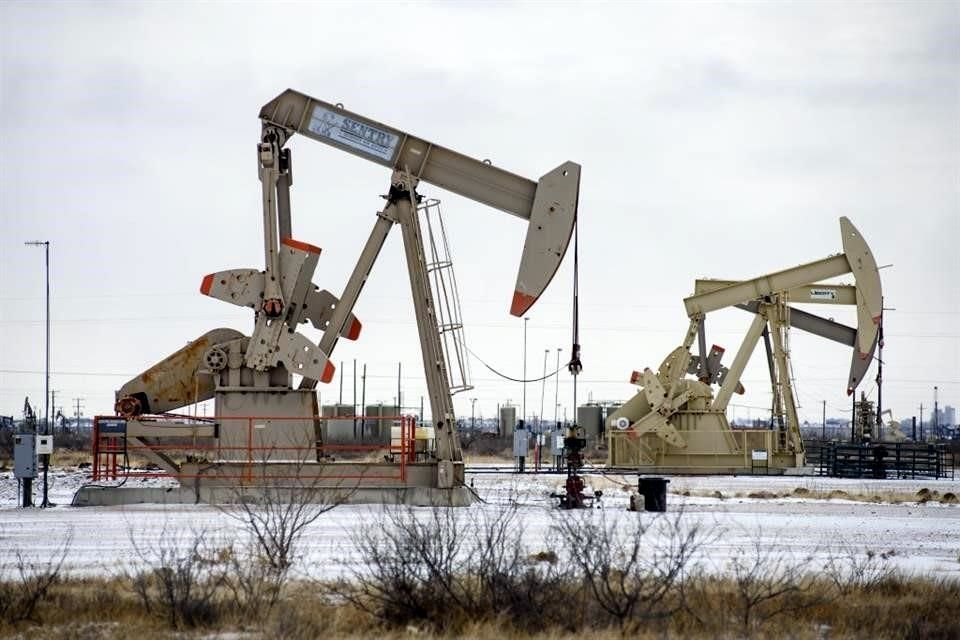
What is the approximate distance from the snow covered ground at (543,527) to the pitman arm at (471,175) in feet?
11.8

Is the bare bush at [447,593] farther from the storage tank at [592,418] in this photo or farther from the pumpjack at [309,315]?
the storage tank at [592,418]

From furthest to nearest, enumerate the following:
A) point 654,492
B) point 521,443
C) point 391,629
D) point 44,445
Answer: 1. point 521,443
2. point 44,445
3. point 654,492
4. point 391,629

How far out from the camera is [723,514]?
66.9ft

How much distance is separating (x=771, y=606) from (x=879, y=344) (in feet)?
114

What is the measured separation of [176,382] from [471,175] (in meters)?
5.52

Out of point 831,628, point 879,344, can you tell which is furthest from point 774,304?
point 831,628

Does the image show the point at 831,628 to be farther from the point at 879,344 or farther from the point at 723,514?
the point at 879,344

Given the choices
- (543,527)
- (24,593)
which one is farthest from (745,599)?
(543,527)

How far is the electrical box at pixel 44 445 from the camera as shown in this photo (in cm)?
2155

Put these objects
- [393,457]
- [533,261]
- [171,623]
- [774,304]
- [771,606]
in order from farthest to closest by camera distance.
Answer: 1. [774,304]
2. [393,457]
3. [533,261]
4. [771,606]
5. [171,623]

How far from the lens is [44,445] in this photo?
2172cm

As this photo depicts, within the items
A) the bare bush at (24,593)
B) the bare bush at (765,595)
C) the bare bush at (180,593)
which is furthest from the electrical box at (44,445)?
the bare bush at (765,595)

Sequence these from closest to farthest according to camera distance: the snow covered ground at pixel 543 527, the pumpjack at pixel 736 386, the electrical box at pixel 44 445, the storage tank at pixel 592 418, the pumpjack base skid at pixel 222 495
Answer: the snow covered ground at pixel 543 527 < the pumpjack base skid at pixel 222 495 < the electrical box at pixel 44 445 < the pumpjack at pixel 736 386 < the storage tank at pixel 592 418

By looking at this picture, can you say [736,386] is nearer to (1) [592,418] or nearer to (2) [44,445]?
(1) [592,418]
